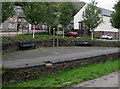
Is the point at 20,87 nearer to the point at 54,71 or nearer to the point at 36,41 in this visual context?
the point at 54,71

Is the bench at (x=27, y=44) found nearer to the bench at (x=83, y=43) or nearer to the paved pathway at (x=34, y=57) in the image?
the paved pathway at (x=34, y=57)

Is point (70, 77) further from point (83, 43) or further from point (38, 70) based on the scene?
point (83, 43)

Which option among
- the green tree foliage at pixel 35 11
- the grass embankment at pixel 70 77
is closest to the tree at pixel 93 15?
the green tree foliage at pixel 35 11

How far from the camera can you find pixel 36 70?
9117 mm

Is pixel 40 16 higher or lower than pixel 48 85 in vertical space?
higher

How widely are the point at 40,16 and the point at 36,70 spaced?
14771 mm

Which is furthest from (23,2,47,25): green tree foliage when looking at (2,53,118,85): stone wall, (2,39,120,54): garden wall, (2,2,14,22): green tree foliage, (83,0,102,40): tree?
(2,53,118,85): stone wall

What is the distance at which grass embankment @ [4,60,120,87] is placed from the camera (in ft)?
27.5

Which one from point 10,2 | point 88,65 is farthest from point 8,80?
point 10,2

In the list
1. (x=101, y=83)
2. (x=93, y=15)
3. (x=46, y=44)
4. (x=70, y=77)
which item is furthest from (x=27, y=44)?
(x=93, y=15)

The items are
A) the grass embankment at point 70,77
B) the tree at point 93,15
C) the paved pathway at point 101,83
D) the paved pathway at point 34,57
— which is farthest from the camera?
the tree at point 93,15

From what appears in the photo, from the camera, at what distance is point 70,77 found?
994cm

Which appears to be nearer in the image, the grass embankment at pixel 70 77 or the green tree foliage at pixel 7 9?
the grass embankment at pixel 70 77

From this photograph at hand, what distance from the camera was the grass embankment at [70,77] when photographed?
8.38 meters
